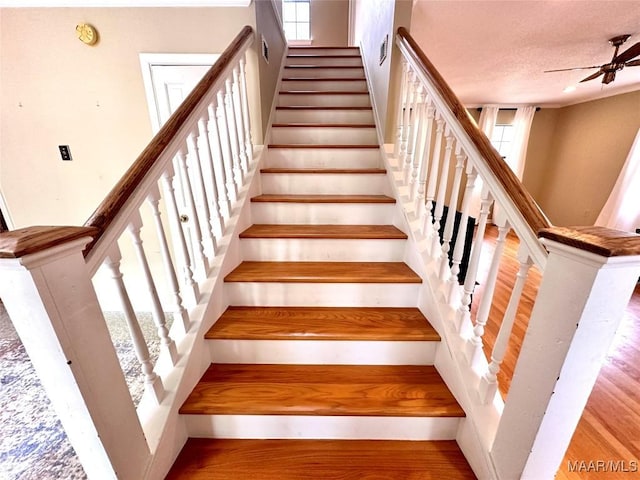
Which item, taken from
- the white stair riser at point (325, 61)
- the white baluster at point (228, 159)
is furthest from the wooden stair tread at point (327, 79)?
the white baluster at point (228, 159)

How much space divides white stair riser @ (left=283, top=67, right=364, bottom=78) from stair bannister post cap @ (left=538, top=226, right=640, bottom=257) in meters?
2.92

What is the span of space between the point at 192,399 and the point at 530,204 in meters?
1.27

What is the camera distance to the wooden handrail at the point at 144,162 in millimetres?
665

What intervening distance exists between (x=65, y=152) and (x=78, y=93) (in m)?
0.46

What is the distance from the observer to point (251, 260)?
59.0 inches

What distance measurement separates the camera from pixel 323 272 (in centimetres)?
133

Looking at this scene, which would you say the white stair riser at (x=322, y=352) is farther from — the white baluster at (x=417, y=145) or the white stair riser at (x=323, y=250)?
the white baluster at (x=417, y=145)

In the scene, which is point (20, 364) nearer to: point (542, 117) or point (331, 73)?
point (331, 73)

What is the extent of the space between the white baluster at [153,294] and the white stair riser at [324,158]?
1.29m

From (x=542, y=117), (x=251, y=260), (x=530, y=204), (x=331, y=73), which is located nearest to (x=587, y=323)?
(x=530, y=204)

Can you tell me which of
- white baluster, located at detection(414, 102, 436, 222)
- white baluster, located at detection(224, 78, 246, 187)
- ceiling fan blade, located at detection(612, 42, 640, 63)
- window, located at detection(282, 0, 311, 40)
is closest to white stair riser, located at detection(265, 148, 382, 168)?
white baluster, located at detection(224, 78, 246, 187)

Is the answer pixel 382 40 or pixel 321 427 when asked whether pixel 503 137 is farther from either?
pixel 321 427

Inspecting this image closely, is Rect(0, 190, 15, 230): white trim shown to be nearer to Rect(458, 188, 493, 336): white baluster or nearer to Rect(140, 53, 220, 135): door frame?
Rect(140, 53, 220, 135): door frame

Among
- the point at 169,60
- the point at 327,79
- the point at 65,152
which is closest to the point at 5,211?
the point at 65,152
